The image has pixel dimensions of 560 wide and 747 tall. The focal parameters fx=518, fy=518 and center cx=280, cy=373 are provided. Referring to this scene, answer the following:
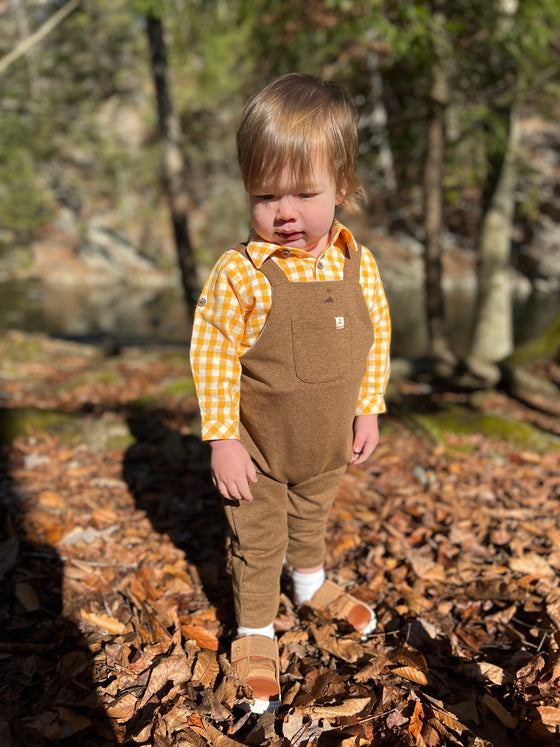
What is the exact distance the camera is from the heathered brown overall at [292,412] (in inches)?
73.9

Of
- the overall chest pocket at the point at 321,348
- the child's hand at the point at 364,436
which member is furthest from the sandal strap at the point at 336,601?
the overall chest pocket at the point at 321,348

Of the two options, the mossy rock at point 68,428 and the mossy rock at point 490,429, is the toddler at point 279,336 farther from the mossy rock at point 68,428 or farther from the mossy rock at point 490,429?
the mossy rock at point 490,429

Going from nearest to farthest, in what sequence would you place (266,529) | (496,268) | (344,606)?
(266,529), (344,606), (496,268)

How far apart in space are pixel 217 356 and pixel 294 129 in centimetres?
84

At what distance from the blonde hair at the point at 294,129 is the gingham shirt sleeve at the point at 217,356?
13.5 inches

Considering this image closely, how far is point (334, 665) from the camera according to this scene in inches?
86.4

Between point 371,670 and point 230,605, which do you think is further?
point 230,605

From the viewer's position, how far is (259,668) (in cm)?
207

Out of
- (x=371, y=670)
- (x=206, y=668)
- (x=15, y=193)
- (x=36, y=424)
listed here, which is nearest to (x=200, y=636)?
(x=206, y=668)

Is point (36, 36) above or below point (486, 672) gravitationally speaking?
above

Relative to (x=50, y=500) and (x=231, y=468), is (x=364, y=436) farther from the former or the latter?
(x=50, y=500)

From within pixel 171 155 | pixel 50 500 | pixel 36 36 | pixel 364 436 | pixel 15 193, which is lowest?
pixel 50 500

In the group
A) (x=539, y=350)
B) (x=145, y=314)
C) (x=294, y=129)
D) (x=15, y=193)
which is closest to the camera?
(x=294, y=129)

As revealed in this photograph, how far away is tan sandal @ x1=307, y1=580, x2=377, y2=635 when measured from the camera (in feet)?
7.90
